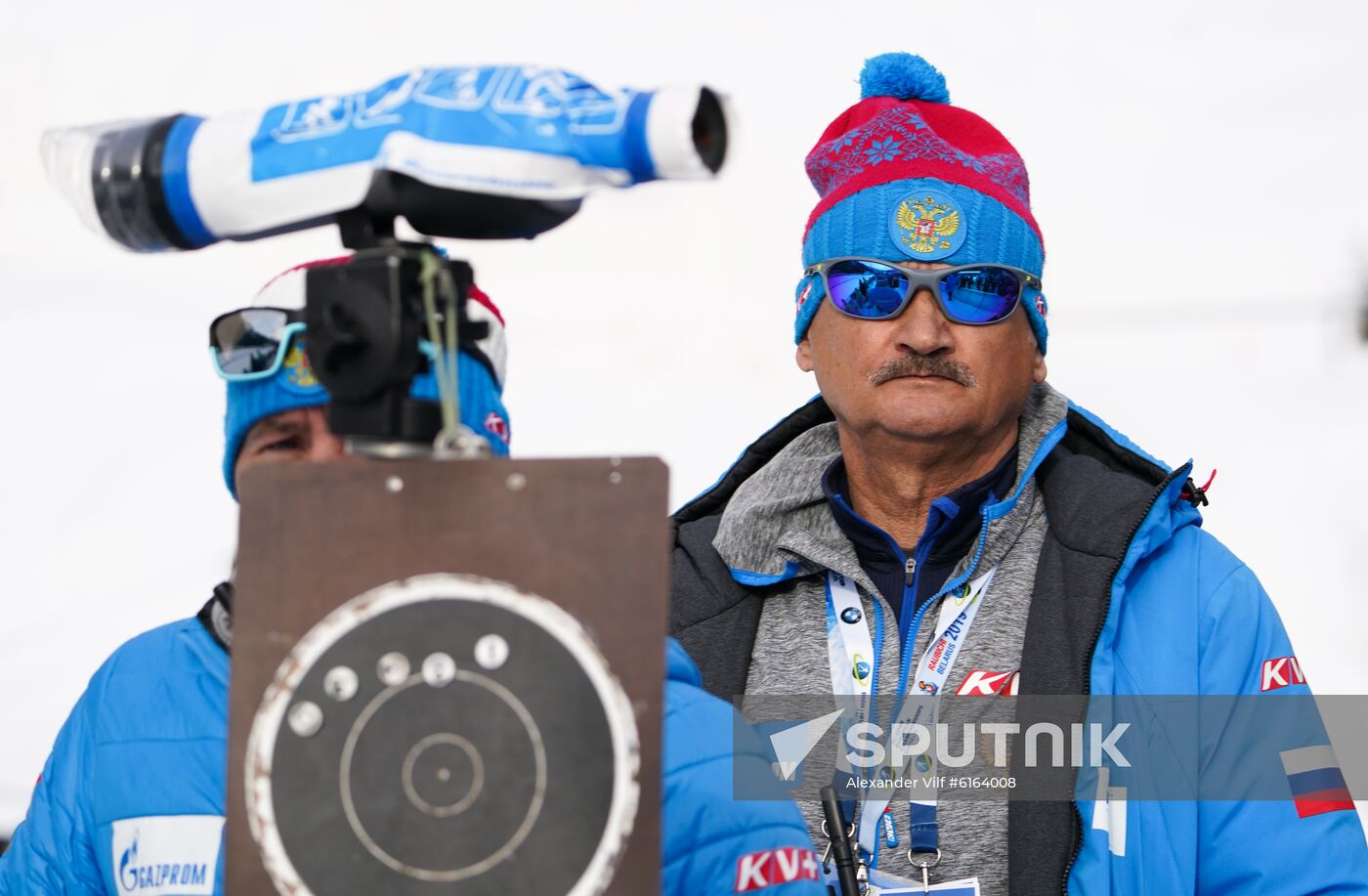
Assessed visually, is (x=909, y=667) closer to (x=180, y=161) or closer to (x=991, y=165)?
(x=991, y=165)

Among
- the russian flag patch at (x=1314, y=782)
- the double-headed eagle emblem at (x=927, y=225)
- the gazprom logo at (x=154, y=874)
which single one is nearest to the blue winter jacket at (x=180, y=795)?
the gazprom logo at (x=154, y=874)

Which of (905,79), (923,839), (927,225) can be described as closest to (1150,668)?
(923,839)

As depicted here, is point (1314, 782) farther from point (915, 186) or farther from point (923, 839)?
point (915, 186)

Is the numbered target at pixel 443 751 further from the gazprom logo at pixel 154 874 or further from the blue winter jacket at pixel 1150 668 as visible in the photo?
the blue winter jacket at pixel 1150 668

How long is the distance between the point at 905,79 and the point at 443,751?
1.23 meters

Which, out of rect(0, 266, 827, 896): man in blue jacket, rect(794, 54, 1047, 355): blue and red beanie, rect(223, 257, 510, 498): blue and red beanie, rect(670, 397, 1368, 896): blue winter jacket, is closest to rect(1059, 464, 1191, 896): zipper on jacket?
rect(670, 397, 1368, 896): blue winter jacket

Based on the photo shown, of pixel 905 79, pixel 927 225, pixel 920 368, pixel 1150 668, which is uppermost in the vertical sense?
pixel 905 79

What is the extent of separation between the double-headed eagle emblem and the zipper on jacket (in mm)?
349

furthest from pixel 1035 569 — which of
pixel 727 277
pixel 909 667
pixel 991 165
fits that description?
pixel 727 277

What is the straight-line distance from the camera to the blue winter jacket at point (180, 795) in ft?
3.12

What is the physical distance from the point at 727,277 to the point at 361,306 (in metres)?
1.63

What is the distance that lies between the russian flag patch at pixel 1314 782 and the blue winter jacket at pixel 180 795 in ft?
2.20

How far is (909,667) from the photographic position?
5.44ft

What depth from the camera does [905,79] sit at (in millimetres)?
1828
